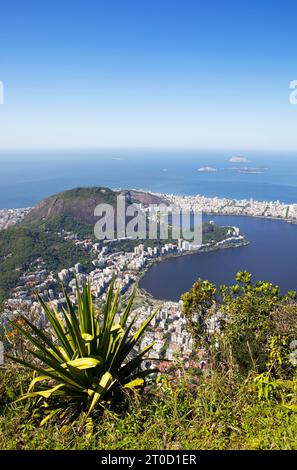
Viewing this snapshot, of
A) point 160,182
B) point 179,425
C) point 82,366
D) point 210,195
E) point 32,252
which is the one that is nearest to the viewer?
point 179,425

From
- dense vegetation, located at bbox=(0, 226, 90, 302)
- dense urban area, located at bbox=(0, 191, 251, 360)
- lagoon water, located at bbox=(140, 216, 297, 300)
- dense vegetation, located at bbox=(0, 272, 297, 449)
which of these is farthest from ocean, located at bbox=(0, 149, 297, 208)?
dense vegetation, located at bbox=(0, 272, 297, 449)

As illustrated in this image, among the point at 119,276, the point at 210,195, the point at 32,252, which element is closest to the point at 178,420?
the point at 119,276

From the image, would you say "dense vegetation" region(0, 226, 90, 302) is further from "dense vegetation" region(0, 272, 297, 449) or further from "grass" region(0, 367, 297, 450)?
"grass" region(0, 367, 297, 450)

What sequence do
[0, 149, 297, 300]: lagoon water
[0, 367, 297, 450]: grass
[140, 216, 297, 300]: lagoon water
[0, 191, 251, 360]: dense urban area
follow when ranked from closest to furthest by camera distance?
[0, 367, 297, 450]: grass < [0, 191, 251, 360]: dense urban area < [140, 216, 297, 300]: lagoon water < [0, 149, 297, 300]: lagoon water

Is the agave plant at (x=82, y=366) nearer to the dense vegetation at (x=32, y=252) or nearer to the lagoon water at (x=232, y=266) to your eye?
the lagoon water at (x=232, y=266)

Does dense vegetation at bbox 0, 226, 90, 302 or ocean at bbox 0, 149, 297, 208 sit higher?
ocean at bbox 0, 149, 297, 208

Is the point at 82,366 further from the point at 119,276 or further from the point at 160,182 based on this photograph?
the point at 160,182
